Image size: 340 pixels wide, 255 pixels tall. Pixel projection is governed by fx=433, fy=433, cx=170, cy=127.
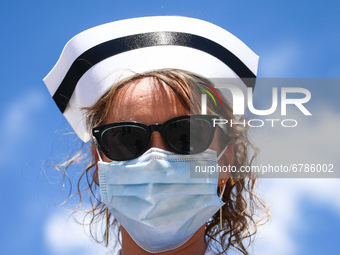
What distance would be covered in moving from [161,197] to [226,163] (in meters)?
0.61

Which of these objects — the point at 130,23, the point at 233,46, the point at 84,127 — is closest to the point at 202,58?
the point at 233,46

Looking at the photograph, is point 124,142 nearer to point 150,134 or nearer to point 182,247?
point 150,134

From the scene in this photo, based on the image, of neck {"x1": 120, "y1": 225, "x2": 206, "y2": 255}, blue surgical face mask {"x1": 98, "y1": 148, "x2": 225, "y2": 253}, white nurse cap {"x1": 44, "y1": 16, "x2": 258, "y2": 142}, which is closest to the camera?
blue surgical face mask {"x1": 98, "y1": 148, "x2": 225, "y2": 253}

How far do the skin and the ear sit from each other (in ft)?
0.14

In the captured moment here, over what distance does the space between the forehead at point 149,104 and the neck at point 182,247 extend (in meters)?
0.77

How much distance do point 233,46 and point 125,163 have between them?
117 cm

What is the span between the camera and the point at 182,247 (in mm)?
2709

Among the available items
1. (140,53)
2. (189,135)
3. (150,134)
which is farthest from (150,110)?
(140,53)

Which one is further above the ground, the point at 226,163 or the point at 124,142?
the point at 124,142

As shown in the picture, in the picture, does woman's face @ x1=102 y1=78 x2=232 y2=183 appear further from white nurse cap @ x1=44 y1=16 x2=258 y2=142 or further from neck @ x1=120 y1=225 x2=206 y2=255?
neck @ x1=120 y1=225 x2=206 y2=255

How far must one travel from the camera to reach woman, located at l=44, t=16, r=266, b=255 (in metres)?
2.59

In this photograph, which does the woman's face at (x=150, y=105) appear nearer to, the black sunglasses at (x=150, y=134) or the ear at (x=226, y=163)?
the black sunglasses at (x=150, y=134)

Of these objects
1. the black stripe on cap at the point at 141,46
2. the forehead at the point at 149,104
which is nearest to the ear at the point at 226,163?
the forehead at the point at 149,104

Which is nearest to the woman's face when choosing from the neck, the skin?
the skin
